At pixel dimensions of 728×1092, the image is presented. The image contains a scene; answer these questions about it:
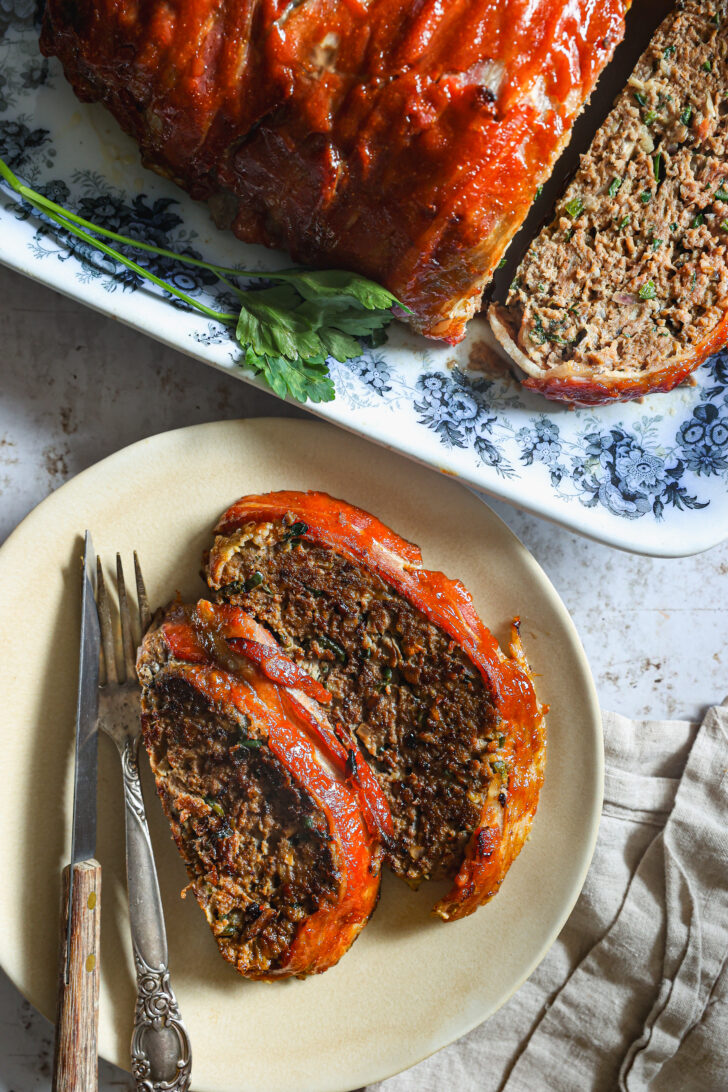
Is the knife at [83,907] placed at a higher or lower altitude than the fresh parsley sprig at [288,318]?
→ lower

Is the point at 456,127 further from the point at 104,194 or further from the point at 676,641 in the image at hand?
the point at 676,641

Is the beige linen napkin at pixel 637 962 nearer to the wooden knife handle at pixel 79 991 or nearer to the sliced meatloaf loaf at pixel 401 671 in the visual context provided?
the sliced meatloaf loaf at pixel 401 671

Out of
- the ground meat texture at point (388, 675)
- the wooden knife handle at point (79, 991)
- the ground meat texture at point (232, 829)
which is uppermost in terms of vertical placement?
the ground meat texture at point (388, 675)

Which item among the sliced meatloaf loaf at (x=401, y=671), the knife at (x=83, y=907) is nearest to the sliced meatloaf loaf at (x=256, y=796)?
the sliced meatloaf loaf at (x=401, y=671)

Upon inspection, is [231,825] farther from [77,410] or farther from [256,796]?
[77,410]

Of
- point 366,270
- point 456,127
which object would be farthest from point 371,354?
point 456,127

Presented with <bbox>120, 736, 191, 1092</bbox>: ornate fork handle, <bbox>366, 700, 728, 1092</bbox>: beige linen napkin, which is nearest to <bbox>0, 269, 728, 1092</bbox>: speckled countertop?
<bbox>120, 736, 191, 1092</bbox>: ornate fork handle
